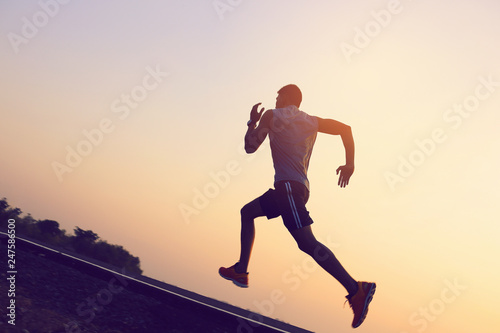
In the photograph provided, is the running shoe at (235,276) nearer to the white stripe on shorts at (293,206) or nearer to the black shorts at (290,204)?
the black shorts at (290,204)

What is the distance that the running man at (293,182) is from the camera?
3.37 meters

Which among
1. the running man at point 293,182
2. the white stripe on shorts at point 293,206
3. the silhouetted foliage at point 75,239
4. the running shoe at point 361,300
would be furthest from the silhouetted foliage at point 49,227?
the running shoe at point 361,300

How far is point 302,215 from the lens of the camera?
3.39 metres

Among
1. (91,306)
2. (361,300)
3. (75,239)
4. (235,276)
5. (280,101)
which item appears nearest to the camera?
(91,306)

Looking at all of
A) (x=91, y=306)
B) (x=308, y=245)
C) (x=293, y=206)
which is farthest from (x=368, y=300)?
(x=91, y=306)

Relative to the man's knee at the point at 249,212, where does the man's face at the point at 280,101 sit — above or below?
above

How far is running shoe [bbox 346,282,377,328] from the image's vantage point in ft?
10.8

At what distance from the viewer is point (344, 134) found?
374cm

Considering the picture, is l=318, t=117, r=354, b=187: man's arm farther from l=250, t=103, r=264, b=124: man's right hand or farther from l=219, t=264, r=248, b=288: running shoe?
l=219, t=264, r=248, b=288: running shoe

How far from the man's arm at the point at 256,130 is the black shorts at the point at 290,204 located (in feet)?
1.18

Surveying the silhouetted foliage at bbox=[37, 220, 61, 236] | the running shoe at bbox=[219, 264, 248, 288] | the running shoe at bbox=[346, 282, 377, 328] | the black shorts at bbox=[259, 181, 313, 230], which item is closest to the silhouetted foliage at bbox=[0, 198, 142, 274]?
the silhouetted foliage at bbox=[37, 220, 61, 236]

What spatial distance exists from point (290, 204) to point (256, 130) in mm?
652

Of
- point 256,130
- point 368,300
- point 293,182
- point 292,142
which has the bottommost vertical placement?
point 368,300

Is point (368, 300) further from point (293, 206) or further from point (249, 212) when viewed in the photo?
point (249, 212)
